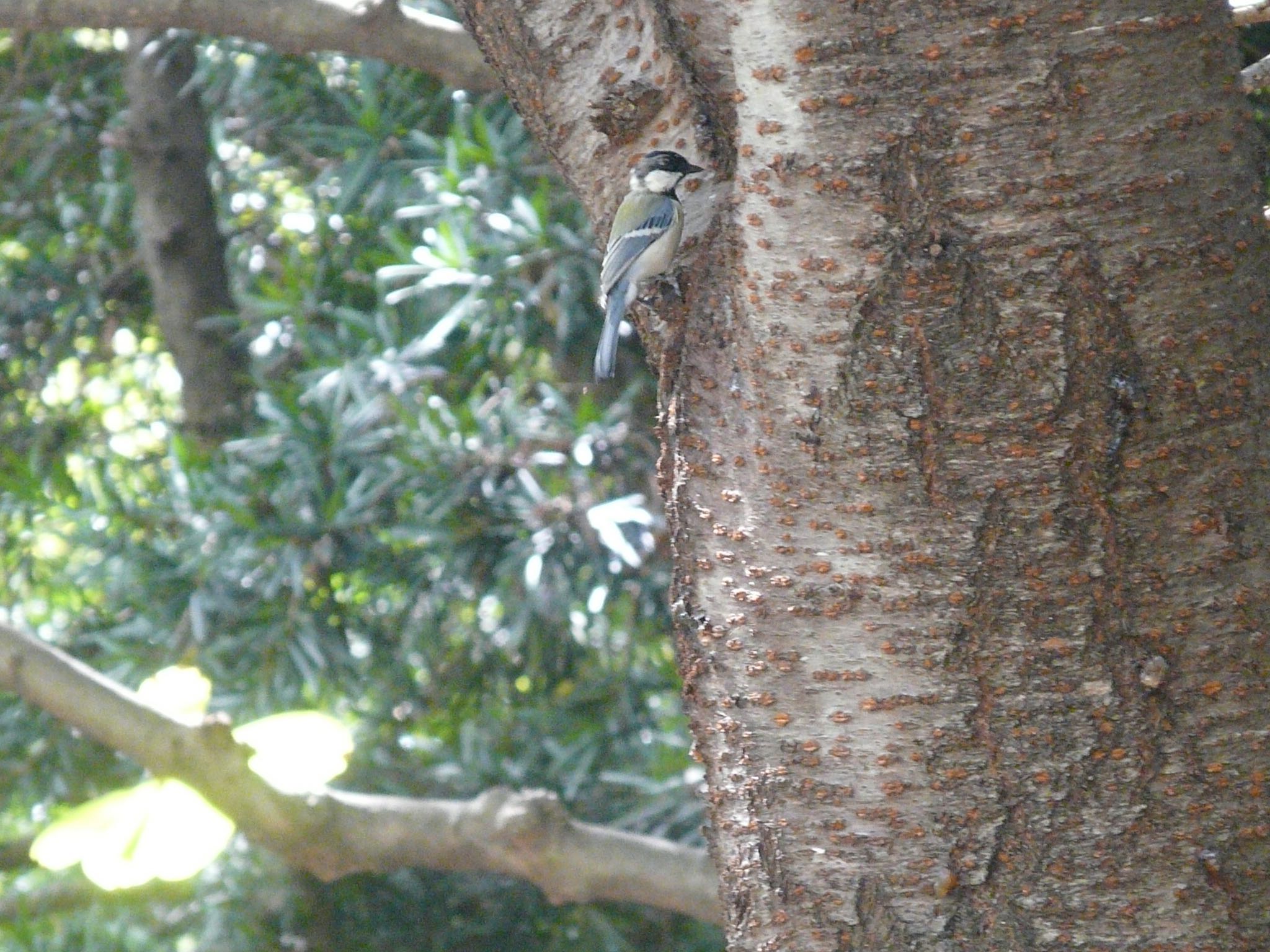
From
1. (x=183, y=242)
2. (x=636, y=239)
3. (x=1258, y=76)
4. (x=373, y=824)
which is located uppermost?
(x=1258, y=76)

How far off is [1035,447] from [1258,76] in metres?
0.47

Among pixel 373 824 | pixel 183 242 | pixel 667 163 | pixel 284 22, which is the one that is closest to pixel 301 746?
pixel 667 163

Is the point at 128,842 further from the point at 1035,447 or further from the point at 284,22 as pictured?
the point at 284,22

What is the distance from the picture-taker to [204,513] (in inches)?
101

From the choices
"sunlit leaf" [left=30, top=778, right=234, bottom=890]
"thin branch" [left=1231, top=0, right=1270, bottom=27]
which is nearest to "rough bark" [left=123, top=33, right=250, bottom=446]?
"sunlit leaf" [left=30, top=778, right=234, bottom=890]

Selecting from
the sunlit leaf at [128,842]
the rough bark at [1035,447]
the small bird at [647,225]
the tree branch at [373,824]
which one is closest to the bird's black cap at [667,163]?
the small bird at [647,225]

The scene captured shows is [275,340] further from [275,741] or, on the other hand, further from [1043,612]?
[1043,612]

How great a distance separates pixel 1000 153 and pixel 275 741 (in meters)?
0.75

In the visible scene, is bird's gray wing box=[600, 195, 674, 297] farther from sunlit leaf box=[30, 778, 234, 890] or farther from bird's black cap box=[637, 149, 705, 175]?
sunlit leaf box=[30, 778, 234, 890]

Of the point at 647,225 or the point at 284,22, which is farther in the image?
the point at 284,22

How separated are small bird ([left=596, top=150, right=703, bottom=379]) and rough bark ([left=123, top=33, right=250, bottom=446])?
2108 millimetres

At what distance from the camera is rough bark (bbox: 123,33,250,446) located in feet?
10.6

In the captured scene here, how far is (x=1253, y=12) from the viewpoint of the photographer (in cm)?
107

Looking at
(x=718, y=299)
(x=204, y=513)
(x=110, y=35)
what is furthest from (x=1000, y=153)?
(x=110, y=35)
